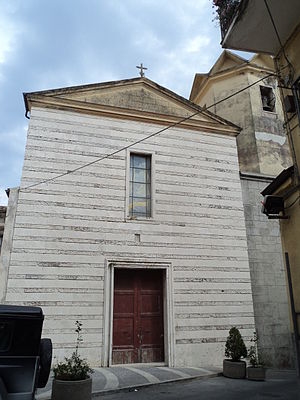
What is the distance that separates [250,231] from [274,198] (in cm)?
587

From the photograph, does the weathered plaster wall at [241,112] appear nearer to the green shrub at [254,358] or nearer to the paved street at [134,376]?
the green shrub at [254,358]

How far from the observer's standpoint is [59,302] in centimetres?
885

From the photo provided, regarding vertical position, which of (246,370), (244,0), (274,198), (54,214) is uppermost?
(244,0)

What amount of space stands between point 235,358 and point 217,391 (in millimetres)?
1902

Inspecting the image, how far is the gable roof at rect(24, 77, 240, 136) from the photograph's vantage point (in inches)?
425

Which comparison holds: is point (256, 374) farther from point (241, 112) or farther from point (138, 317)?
point (241, 112)

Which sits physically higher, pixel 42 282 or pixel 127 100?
pixel 127 100

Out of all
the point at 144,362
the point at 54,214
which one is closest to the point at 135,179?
the point at 54,214

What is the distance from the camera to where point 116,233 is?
9.95 metres

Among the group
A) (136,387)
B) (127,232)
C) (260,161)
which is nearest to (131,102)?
(127,232)

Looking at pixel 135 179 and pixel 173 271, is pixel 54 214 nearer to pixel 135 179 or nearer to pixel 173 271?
pixel 135 179

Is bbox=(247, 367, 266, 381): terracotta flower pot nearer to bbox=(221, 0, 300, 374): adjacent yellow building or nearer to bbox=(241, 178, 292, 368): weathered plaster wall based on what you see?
bbox=(241, 178, 292, 368): weathered plaster wall

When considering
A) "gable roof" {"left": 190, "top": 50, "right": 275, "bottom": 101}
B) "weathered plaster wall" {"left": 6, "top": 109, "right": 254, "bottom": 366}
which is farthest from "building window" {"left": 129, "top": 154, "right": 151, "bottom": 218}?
"gable roof" {"left": 190, "top": 50, "right": 275, "bottom": 101}

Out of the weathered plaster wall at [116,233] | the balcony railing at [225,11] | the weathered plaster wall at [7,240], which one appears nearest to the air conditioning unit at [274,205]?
the balcony railing at [225,11]
